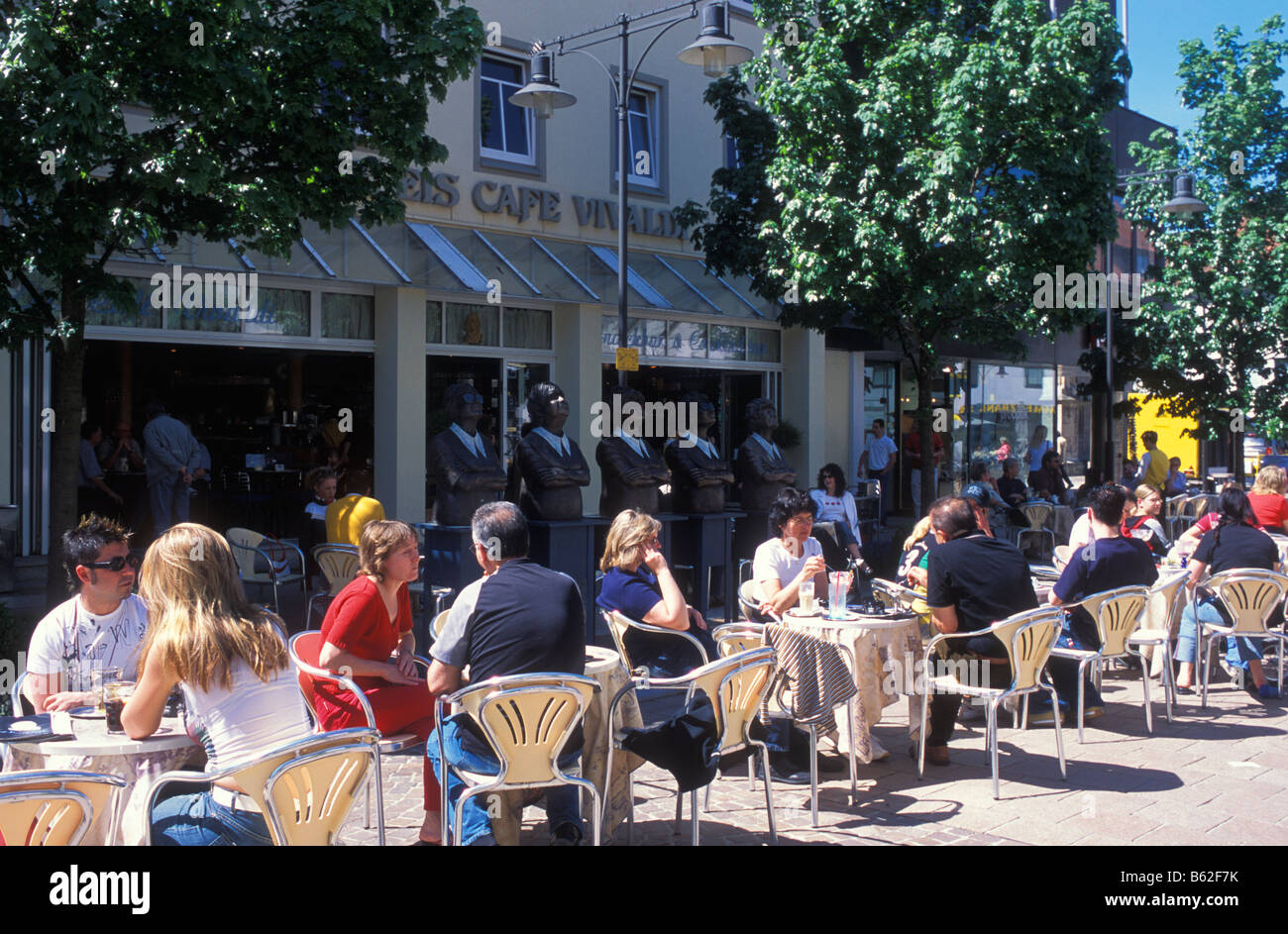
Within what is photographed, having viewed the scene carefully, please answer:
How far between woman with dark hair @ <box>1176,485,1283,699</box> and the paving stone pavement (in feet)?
3.42

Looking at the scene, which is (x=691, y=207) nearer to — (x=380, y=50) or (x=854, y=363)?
(x=854, y=363)

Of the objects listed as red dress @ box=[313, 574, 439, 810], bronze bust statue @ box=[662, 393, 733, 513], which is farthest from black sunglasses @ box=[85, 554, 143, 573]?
bronze bust statue @ box=[662, 393, 733, 513]

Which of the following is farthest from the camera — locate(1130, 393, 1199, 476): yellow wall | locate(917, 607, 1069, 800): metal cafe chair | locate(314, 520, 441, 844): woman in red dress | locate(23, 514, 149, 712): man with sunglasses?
locate(1130, 393, 1199, 476): yellow wall

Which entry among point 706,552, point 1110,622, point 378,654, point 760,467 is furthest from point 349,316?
point 1110,622

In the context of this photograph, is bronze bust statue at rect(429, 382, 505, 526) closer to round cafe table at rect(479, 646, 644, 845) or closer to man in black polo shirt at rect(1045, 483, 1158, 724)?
round cafe table at rect(479, 646, 644, 845)

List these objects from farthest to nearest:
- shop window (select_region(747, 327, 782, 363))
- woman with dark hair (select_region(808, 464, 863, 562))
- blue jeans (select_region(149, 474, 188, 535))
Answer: shop window (select_region(747, 327, 782, 363))
blue jeans (select_region(149, 474, 188, 535))
woman with dark hair (select_region(808, 464, 863, 562))

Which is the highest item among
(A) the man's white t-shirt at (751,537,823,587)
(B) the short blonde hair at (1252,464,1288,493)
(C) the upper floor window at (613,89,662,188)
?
(C) the upper floor window at (613,89,662,188)

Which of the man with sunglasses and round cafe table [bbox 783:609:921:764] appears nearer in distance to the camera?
the man with sunglasses

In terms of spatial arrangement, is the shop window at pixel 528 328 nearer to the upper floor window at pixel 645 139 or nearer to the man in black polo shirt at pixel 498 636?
the upper floor window at pixel 645 139

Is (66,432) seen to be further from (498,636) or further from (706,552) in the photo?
(706,552)

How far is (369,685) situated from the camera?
16.9ft

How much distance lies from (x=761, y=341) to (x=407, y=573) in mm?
14038

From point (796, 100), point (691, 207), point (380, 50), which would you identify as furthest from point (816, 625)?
point (691, 207)

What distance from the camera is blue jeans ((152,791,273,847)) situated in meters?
3.57
